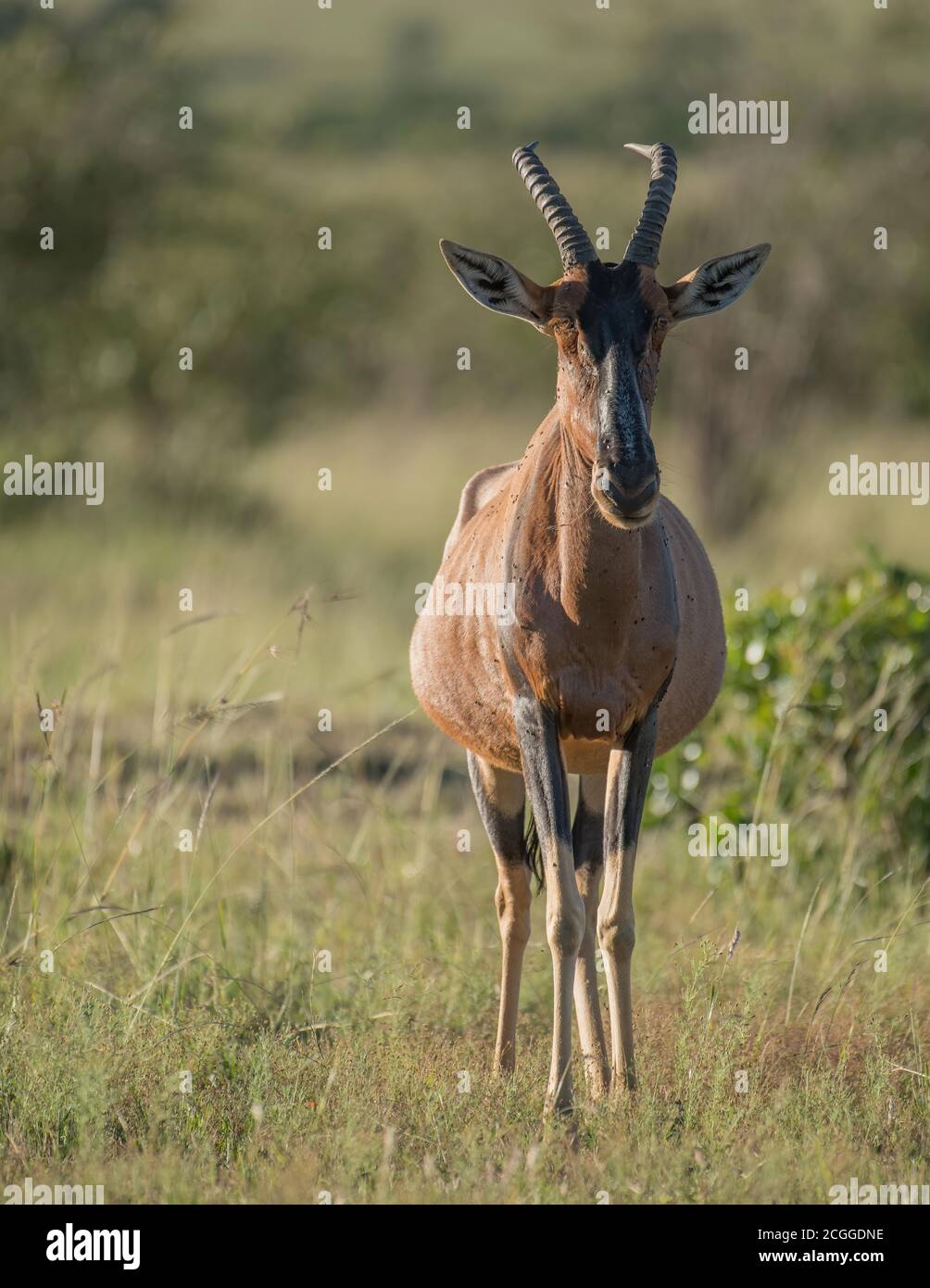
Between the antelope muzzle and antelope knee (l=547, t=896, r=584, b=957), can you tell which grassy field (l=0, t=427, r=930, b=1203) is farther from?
the antelope muzzle

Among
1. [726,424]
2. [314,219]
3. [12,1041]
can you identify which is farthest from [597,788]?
[314,219]

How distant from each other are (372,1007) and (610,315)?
8.69 feet

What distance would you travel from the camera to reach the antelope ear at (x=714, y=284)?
16.0 ft

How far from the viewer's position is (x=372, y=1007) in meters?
5.87

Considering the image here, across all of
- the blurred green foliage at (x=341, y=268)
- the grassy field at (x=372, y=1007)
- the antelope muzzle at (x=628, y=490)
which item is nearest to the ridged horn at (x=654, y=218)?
the antelope muzzle at (x=628, y=490)

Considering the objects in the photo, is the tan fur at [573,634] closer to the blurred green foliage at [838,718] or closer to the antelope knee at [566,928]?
the antelope knee at [566,928]

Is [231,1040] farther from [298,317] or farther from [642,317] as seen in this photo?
[298,317]

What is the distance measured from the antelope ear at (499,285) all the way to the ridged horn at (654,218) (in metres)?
0.28

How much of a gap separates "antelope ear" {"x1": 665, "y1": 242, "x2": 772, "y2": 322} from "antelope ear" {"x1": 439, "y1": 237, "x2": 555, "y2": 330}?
14.8 inches

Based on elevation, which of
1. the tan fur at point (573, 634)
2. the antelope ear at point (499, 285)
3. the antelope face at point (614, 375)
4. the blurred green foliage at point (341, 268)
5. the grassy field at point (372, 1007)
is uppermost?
the blurred green foliage at point (341, 268)

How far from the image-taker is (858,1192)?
183 inches

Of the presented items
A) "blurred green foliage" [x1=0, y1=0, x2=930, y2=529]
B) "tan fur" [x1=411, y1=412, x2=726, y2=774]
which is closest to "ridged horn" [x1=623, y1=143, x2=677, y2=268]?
"tan fur" [x1=411, y1=412, x2=726, y2=774]

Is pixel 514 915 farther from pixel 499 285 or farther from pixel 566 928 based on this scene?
pixel 499 285

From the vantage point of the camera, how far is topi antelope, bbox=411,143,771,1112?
4.58m
